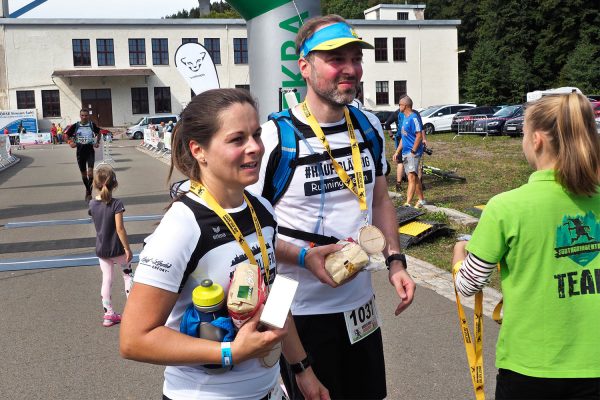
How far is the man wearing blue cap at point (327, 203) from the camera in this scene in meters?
2.90

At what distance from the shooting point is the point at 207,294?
197 cm

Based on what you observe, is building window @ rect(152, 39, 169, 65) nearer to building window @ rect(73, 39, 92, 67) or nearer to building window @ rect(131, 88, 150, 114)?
building window @ rect(131, 88, 150, 114)

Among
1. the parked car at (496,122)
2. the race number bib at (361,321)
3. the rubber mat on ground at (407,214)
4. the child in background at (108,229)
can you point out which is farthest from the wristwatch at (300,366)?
the parked car at (496,122)

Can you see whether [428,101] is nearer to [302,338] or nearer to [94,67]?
[94,67]

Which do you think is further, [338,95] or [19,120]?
[19,120]

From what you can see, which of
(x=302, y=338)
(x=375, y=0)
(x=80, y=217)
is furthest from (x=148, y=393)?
(x=375, y=0)

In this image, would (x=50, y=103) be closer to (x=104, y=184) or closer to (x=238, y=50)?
(x=238, y=50)

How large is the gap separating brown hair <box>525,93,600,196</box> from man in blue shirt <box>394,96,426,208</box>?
8985 mm

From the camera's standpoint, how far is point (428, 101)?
63.0 meters

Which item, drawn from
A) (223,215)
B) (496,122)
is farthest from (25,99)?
(223,215)

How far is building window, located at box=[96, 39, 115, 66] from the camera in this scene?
56.6 metres

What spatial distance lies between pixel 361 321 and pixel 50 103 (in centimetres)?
5826

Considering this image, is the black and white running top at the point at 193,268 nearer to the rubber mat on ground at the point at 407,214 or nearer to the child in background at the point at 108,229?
the child in background at the point at 108,229

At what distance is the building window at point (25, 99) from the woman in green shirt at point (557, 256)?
58343mm
